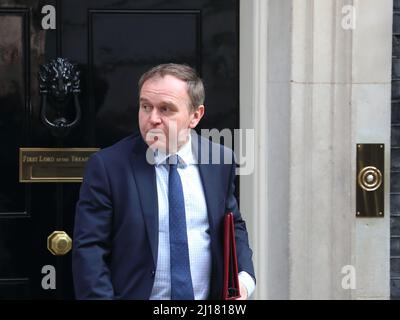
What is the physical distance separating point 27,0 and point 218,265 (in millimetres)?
2269

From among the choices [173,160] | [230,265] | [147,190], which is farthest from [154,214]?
[230,265]

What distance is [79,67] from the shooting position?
4.60m

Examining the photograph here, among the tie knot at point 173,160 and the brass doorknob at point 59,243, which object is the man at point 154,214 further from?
the brass doorknob at point 59,243

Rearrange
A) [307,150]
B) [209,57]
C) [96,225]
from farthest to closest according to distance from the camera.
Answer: [209,57]
[307,150]
[96,225]

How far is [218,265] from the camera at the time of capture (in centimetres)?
292

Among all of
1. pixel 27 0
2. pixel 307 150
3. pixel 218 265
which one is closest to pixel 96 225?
pixel 218 265

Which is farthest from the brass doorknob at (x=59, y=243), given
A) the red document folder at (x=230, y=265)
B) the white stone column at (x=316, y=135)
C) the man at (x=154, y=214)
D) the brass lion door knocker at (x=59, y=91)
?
the red document folder at (x=230, y=265)

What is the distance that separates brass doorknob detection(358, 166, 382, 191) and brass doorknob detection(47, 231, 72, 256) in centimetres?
159

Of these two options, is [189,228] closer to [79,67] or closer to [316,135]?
[316,135]

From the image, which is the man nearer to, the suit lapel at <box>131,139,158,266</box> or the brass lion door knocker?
the suit lapel at <box>131,139,158,266</box>

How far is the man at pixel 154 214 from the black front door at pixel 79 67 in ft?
5.61

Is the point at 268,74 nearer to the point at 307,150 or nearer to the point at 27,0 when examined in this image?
the point at 307,150

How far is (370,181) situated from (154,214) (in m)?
1.91

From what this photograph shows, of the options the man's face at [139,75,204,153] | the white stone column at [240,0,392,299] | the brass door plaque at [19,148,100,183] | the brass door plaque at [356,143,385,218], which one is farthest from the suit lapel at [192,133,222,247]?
the brass door plaque at [19,148,100,183]
